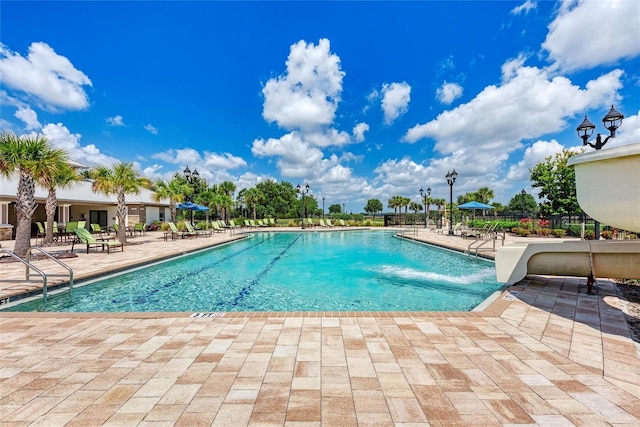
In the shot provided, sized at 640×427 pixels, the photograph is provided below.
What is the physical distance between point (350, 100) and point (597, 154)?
64.7ft

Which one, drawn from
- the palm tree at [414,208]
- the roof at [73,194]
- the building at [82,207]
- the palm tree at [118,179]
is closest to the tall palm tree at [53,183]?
the roof at [73,194]

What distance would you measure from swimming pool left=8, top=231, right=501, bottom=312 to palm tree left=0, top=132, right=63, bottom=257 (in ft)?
12.3

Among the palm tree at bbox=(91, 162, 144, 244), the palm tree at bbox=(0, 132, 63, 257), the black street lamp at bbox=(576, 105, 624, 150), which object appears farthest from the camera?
the palm tree at bbox=(91, 162, 144, 244)

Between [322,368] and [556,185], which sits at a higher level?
[556,185]

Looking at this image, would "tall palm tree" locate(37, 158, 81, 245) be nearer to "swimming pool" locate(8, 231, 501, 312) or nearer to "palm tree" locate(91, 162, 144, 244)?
"palm tree" locate(91, 162, 144, 244)

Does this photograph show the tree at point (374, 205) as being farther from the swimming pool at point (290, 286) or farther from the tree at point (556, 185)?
the swimming pool at point (290, 286)

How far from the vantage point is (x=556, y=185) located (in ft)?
59.2

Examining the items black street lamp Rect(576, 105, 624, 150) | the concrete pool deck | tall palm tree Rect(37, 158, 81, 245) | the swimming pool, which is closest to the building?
tall palm tree Rect(37, 158, 81, 245)

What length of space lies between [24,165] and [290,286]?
28.4 feet

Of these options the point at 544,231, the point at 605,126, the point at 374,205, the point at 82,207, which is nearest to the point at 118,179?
the point at 82,207

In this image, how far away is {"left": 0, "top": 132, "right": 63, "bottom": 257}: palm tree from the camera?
8032mm

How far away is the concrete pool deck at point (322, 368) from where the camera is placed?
6.30ft

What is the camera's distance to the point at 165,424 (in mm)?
1811

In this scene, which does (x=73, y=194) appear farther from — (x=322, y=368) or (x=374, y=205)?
(x=374, y=205)
